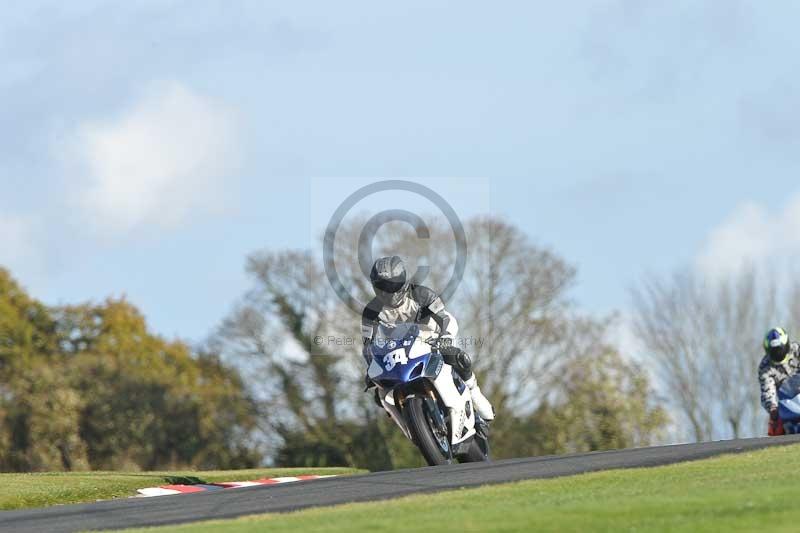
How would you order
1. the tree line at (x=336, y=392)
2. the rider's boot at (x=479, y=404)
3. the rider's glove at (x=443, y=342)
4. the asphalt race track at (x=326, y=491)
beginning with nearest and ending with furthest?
the asphalt race track at (x=326, y=491) → the rider's glove at (x=443, y=342) → the rider's boot at (x=479, y=404) → the tree line at (x=336, y=392)

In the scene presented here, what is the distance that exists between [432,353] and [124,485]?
14.0 ft

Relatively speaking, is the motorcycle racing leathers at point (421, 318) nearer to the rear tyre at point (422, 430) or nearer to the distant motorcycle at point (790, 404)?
the rear tyre at point (422, 430)

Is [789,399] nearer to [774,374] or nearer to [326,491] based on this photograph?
[774,374]

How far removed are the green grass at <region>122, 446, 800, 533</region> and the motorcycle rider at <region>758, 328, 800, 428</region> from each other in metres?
9.12

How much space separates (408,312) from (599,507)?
689 cm

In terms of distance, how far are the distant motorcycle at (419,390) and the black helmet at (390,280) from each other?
0.31 meters

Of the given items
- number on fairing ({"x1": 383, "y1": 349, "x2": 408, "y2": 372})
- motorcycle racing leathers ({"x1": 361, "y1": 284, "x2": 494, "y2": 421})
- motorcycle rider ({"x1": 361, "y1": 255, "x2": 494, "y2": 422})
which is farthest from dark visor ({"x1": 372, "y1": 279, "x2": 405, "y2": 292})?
number on fairing ({"x1": 383, "y1": 349, "x2": 408, "y2": 372})

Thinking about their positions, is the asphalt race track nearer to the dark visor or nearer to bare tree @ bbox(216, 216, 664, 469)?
the dark visor

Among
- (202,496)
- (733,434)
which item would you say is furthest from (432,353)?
(733,434)

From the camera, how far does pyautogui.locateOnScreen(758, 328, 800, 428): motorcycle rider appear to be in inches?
873

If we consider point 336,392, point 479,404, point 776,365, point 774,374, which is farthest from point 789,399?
point 336,392

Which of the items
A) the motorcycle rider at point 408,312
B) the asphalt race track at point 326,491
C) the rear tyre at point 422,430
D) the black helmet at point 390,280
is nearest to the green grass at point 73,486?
the asphalt race track at point 326,491

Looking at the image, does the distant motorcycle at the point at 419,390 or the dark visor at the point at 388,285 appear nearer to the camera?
the distant motorcycle at the point at 419,390

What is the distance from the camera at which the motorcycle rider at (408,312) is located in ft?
55.2
